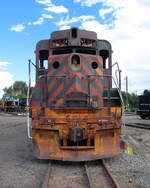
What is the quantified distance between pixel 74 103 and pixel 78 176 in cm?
190

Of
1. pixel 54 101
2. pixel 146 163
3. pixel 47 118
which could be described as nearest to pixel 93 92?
pixel 54 101

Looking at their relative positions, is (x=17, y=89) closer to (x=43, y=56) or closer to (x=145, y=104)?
(x=145, y=104)

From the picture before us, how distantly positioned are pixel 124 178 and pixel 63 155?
1.54 meters

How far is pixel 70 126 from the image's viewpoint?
538 cm

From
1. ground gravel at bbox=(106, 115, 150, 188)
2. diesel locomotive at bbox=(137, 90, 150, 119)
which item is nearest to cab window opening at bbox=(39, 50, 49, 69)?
ground gravel at bbox=(106, 115, 150, 188)

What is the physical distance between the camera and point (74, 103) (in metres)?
5.88

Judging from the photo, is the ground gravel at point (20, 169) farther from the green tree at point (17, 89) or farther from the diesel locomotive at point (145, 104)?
the green tree at point (17, 89)

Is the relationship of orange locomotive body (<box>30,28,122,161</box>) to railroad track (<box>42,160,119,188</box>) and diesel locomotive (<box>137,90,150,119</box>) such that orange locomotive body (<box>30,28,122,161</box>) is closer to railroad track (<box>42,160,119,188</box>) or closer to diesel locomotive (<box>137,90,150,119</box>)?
railroad track (<box>42,160,119,188</box>)

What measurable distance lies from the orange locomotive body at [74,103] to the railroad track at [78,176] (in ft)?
0.93

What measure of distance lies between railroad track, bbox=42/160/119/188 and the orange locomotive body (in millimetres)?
282

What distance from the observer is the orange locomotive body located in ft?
17.7

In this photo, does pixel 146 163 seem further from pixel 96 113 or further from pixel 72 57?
pixel 72 57

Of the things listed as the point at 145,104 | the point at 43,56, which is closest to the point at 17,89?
the point at 145,104

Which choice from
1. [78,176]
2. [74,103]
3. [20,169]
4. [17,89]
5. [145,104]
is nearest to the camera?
[78,176]
